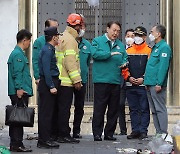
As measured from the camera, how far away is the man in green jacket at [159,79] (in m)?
11.7

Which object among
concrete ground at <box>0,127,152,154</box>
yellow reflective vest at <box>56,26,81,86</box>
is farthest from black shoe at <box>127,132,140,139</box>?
yellow reflective vest at <box>56,26,81,86</box>

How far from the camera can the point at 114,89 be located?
12070 millimetres

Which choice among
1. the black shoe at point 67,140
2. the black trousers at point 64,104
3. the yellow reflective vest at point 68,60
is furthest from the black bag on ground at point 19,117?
the black shoe at point 67,140

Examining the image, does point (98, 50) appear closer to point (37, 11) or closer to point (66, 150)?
point (66, 150)

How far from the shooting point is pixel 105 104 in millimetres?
12109

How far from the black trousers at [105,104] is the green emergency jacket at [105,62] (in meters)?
0.12

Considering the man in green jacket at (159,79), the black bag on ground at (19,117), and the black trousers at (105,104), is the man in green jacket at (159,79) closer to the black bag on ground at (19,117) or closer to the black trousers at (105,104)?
the black trousers at (105,104)

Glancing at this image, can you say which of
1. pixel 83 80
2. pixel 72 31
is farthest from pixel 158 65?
pixel 72 31

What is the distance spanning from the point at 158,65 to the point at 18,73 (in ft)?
8.16

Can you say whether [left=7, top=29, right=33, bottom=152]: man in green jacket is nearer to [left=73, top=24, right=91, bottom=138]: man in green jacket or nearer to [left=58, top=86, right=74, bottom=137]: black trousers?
[left=58, top=86, right=74, bottom=137]: black trousers

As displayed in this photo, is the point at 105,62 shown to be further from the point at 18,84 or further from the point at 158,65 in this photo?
the point at 18,84

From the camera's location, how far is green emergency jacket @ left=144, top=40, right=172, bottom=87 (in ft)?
38.3

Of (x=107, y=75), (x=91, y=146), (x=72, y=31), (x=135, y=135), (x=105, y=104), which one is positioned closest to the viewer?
(x=91, y=146)

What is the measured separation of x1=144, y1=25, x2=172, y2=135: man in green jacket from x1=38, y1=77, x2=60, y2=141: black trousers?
1746 mm
